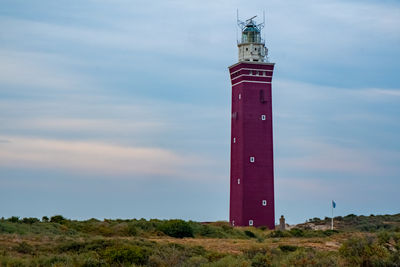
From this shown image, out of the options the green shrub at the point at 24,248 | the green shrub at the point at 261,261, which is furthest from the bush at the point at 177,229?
the green shrub at the point at 261,261

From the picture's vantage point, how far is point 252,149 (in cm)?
4734

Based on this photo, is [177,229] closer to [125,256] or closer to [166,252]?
[166,252]

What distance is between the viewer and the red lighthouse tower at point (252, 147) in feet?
154

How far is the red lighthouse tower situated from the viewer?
154 ft

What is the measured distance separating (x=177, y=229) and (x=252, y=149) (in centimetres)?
1359

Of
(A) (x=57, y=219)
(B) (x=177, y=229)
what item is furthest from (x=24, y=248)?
(A) (x=57, y=219)

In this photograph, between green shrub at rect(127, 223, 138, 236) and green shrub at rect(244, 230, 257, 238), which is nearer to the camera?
green shrub at rect(127, 223, 138, 236)

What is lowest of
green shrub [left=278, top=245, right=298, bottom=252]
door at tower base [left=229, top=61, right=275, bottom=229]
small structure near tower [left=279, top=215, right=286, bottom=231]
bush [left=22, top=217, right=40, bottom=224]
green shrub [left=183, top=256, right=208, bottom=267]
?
green shrub [left=183, top=256, right=208, bottom=267]

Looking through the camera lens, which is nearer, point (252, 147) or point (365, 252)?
point (365, 252)

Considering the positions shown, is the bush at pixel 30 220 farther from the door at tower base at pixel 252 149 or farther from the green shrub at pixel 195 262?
the door at tower base at pixel 252 149

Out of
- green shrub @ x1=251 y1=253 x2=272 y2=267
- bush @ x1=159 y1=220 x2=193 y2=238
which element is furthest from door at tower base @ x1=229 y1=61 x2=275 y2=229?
green shrub @ x1=251 y1=253 x2=272 y2=267

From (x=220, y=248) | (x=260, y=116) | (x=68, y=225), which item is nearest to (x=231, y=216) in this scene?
(x=260, y=116)

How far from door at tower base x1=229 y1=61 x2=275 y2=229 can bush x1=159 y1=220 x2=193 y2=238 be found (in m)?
10.8

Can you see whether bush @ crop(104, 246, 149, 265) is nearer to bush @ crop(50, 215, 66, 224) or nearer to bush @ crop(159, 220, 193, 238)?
bush @ crop(159, 220, 193, 238)
